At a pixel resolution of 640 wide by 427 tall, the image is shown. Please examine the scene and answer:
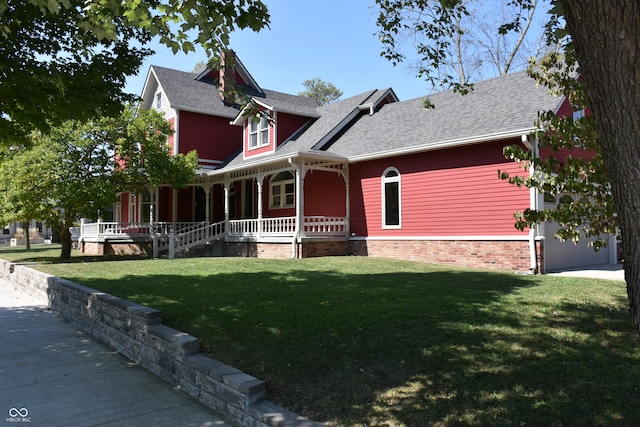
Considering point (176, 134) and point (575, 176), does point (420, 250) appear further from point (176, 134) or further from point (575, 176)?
point (176, 134)

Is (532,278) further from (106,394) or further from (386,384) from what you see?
(106,394)

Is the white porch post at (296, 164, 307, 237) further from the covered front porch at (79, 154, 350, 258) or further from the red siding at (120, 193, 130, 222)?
the red siding at (120, 193, 130, 222)

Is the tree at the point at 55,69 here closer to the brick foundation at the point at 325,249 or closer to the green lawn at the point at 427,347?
the green lawn at the point at 427,347

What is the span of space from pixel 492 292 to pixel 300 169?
9.68m


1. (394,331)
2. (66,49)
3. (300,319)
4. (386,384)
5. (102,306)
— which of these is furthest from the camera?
(66,49)

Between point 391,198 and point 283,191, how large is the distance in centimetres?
587

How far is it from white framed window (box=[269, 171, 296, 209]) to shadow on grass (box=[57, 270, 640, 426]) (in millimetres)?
11743

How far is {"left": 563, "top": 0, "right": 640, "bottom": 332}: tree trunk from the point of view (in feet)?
7.70

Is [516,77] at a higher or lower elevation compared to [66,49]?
higher

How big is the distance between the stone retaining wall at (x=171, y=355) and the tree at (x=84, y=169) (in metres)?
8.40

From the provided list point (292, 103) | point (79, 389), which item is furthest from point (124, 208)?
point (79, 389)

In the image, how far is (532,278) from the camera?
33.5ft

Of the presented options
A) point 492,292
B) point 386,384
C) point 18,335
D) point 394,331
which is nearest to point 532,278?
point 492,292

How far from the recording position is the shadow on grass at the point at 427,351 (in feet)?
11.9
